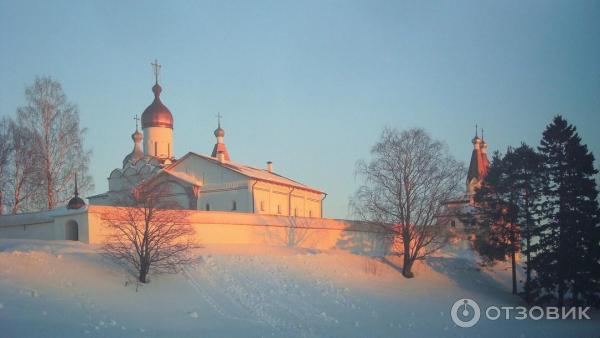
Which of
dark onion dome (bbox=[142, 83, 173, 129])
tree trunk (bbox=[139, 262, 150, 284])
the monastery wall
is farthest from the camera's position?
dark onion dome (bbox=[142, 83, 173, 129])

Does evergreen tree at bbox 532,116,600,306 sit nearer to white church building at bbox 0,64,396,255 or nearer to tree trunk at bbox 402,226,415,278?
tree trunk at bbox 402,226,415,278

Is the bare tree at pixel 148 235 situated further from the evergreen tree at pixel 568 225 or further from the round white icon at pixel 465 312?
the evergreen tree at pixel 568 225

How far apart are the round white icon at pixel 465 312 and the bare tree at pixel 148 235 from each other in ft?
34.4

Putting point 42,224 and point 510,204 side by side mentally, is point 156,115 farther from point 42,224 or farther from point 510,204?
point 510,204

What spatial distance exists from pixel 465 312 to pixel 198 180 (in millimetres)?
20715

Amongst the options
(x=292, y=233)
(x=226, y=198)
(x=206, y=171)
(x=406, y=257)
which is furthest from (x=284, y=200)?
(x=406, y=257)

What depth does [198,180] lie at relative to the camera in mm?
39312

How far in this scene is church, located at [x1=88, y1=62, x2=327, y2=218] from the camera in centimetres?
3788

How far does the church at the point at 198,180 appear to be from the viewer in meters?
37.9

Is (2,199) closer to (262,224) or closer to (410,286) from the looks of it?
(262,224)

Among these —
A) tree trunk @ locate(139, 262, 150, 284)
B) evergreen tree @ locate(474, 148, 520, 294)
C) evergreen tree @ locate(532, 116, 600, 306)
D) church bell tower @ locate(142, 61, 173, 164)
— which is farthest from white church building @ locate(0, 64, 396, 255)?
evergreen tree @ locate(532, 116, 600, 306)

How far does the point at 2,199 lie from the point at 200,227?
1269cm

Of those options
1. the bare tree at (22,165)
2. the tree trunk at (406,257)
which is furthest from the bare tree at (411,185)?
the bare tree at (22,165)

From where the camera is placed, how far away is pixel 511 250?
29.8 metres
